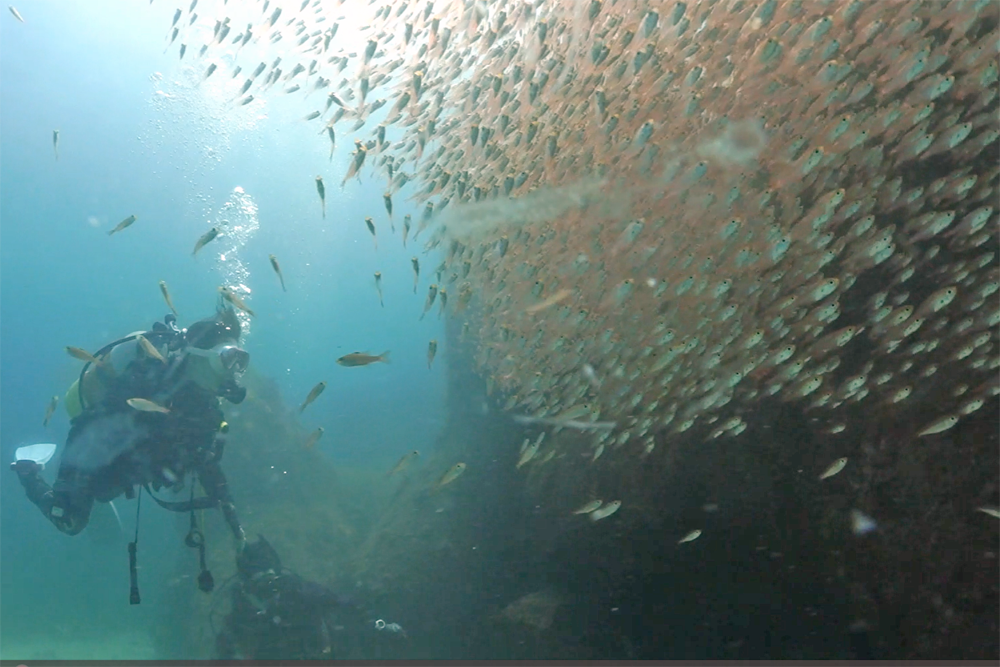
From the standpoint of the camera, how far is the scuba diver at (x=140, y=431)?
638 cm

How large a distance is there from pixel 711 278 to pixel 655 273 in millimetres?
563

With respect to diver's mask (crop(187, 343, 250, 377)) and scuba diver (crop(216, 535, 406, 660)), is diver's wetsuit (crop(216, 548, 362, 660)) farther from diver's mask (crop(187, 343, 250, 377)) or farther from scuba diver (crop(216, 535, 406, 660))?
diver's mask (crop(187, 343, 250, 377))

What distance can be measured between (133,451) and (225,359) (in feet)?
4.90

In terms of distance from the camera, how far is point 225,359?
672cm

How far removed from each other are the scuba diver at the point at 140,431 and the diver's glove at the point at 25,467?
0.04ft

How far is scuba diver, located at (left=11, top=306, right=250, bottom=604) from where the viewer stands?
20.9ft

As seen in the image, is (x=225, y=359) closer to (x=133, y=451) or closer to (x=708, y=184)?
(x=133, y=451)

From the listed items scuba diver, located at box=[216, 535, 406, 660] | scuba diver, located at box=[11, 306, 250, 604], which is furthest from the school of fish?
scuba diver, located at box=[216, 535, 406, 660]

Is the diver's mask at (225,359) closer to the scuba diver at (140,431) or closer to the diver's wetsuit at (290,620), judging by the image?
the scuba diver at (140,431)

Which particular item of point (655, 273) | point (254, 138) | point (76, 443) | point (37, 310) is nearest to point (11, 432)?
point (37, 310)

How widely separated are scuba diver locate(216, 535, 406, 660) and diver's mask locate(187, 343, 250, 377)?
3.33 meters

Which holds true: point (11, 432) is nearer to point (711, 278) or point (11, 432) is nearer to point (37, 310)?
point (37, 310)

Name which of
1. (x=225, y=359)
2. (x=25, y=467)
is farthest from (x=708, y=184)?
(x=25, y=467)

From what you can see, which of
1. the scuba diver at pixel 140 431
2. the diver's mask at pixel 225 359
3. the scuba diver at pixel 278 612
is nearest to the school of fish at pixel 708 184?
the diver's mask at pixel 225 359
